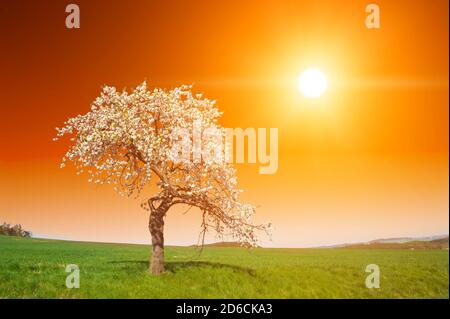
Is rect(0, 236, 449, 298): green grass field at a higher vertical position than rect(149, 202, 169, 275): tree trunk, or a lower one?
lower

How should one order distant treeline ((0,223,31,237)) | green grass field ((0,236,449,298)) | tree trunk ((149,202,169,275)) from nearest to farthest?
green grass field ((0,236,449,298)) → tree trunk ((149,202,169,275)) → distant treeline ((0,223,31,237))

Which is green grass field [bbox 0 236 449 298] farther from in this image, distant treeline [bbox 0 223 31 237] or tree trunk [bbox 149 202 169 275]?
distant treeline [bbox 0 223 31 237]

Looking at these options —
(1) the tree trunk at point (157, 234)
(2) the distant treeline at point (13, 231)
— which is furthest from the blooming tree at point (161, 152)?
(2) the distant treeline at point (13, 231)

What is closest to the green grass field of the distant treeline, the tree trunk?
the tree trunk

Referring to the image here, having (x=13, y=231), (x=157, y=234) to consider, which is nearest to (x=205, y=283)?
(x=157, y=234)

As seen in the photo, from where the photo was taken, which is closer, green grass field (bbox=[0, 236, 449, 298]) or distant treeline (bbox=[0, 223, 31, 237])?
green grass field (bbox=[0, 236, 449, 298])

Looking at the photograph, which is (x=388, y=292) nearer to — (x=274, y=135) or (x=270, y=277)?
(x=270, y=277)

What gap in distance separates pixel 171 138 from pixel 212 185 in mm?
2762

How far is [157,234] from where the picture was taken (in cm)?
2195

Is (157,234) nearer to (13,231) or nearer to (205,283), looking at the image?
(205,283)

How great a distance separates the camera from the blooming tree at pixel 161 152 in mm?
21094

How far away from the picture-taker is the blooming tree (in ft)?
69.2
